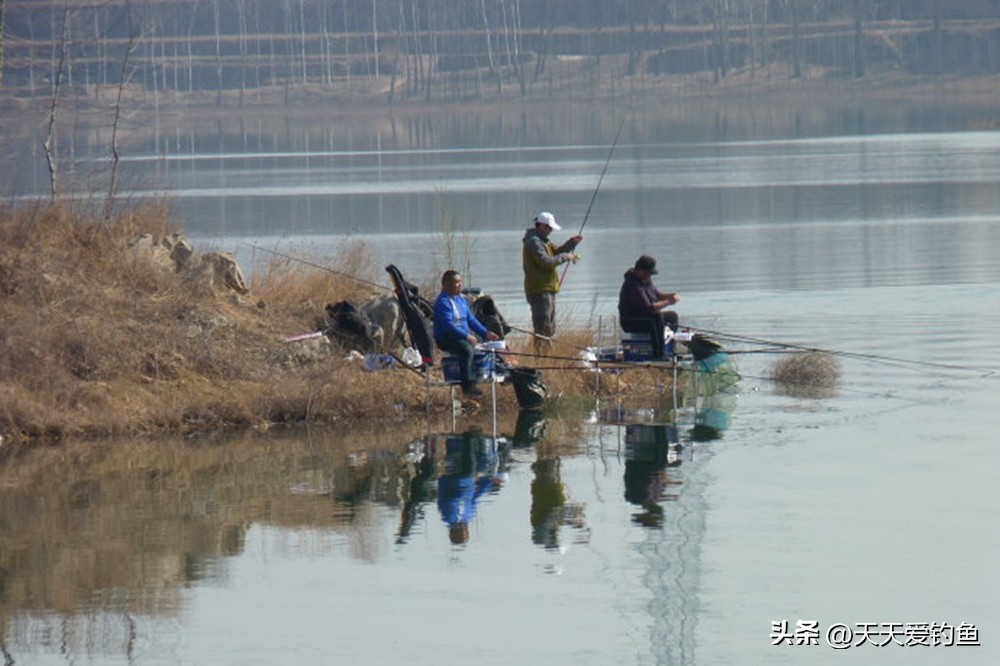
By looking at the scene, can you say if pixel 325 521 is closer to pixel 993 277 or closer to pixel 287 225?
pixel 993 277

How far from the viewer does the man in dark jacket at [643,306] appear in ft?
60.8

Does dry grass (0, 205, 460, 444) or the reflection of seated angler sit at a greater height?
dry grass (0, 205, 460, 444)

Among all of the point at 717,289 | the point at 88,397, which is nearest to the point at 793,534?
the point at 88,397

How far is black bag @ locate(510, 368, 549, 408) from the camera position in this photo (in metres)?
19.1

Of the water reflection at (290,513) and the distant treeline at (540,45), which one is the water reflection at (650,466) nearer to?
the water reflection at (290,513)

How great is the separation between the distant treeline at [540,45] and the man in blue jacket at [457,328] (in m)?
98.4

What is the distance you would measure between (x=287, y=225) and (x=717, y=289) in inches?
591

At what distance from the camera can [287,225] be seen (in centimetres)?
4359

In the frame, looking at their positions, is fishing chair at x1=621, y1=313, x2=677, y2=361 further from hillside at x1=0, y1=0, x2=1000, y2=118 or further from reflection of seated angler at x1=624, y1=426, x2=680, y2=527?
hillside at x1=0, y1=0, x2=1000, y2=118

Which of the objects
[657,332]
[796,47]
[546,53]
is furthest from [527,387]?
[546,53]

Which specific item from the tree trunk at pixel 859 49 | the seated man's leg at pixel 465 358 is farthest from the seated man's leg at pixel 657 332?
the tree trunk at pixel 859 49

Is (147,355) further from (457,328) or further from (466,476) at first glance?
(466,476)

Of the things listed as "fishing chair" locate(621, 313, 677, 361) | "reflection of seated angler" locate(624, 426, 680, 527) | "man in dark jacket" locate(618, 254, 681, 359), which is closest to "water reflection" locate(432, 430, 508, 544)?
"reflection of seated angler" locate(624, 426, 680, 527)

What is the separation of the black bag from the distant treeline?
97.6 metres
